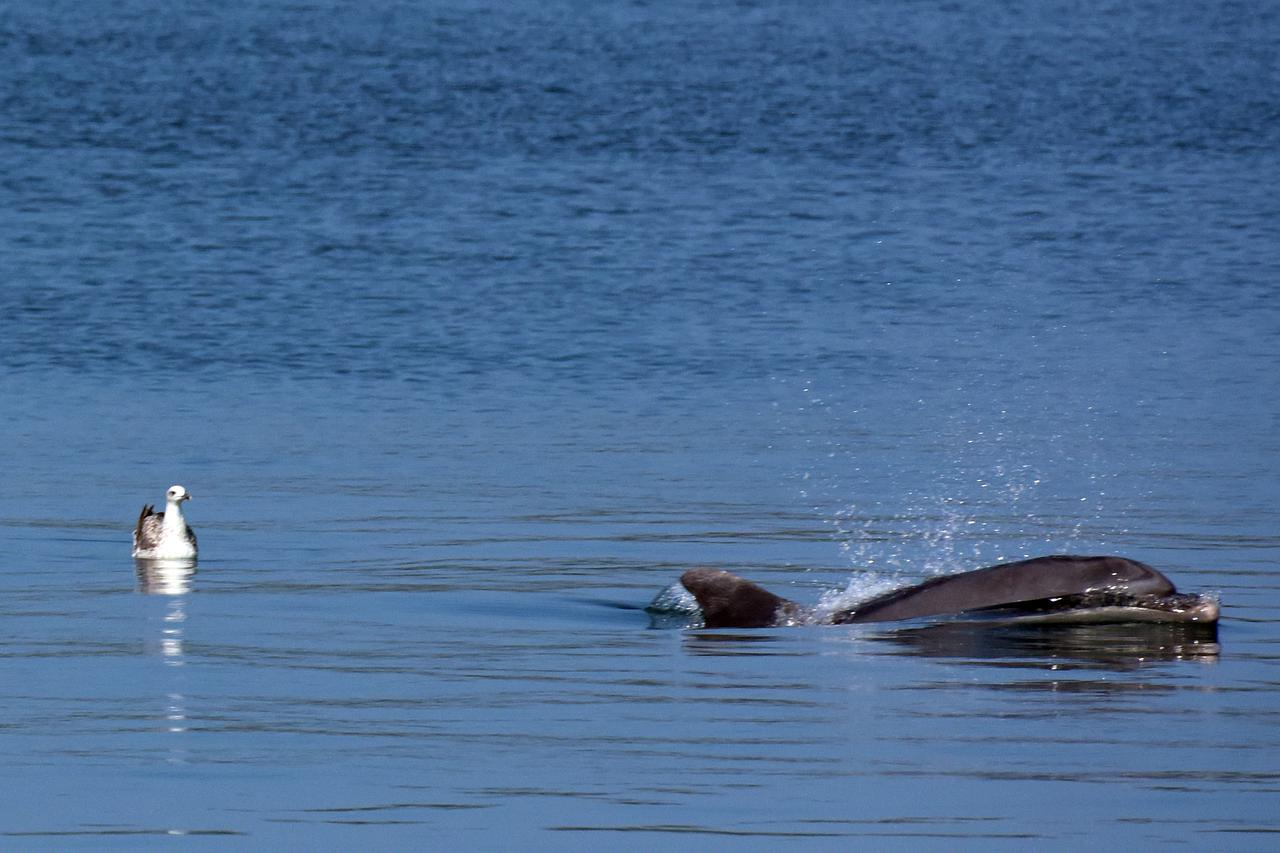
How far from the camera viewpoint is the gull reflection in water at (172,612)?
37.5 ft

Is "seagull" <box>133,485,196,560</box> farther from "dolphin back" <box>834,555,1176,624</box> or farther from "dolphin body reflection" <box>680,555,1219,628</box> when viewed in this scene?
"dolphin back" <box>834,555,1176,624</box>

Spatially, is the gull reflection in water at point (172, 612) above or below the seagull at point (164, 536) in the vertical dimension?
below

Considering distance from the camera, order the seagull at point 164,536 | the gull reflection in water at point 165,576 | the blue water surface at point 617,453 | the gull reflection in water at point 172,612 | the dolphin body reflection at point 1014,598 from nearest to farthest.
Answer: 1. the blue water surface at point 617,453
2. the gull reflection in water at point 172,612
3. the dolphin body reflection at point 1014,598
4. the gull reflection in water at point 165,576
5. the seagull at point 164,536

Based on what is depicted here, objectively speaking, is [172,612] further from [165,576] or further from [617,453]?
[617,453]

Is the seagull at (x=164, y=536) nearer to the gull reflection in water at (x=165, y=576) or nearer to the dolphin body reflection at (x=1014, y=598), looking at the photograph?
the gull reflection in water at (x=165, y=576)

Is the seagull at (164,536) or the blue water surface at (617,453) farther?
the seagull at (164,536)

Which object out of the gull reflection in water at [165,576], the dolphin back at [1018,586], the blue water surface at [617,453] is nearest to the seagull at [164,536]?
the gull reflection in water at [165,576]

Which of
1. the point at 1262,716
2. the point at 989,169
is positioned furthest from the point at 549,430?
the point at 989,169

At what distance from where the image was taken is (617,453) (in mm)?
21734

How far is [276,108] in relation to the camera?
56.7 metres

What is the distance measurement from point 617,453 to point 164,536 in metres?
5.95

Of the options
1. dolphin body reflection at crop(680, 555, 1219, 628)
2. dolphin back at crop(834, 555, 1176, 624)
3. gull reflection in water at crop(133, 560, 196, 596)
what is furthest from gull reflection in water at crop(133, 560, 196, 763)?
dolphin back at crop(834, 555, 1176, 624)

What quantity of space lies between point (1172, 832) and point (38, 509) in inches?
440

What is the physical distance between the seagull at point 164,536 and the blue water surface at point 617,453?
28 centimetres
